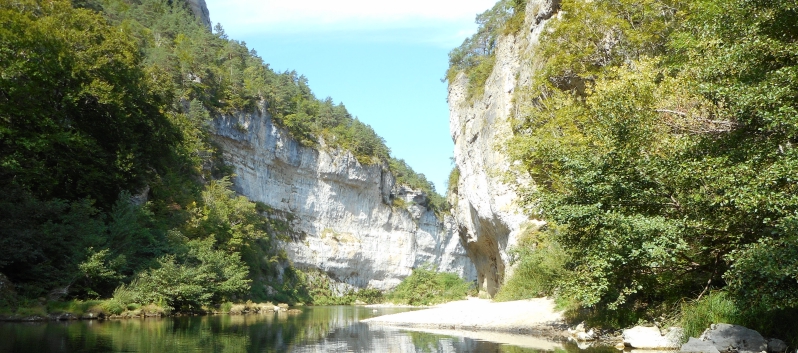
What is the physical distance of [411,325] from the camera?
24266 millimetres

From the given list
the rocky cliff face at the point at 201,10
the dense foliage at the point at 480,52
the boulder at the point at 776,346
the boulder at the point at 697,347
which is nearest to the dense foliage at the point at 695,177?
the boulder at the point at 776,346

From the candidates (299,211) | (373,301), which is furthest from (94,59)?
(373,301)

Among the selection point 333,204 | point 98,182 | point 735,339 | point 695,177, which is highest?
point 333,204

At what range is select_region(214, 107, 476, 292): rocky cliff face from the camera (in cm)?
6569

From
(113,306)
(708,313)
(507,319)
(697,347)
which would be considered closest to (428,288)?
(113,306)

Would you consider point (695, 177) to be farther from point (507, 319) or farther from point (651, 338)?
point (507, 319)

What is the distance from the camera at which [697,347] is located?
11.0 meters

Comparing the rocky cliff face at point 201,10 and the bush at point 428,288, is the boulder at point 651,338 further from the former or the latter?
the rocky cliff face at point 201,10

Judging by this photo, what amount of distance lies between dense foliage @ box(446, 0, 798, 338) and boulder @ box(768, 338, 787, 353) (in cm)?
49

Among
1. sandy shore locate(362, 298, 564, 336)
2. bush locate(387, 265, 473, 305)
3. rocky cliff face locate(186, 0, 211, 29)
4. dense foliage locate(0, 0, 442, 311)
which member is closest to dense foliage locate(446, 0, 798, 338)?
sandy shore locate(362, 298, 564, 336)

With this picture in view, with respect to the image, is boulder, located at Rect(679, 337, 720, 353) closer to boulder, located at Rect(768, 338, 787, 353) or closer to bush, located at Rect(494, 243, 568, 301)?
boulder, located at Rect(768, 338, 787, 353)

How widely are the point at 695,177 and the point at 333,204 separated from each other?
226ft

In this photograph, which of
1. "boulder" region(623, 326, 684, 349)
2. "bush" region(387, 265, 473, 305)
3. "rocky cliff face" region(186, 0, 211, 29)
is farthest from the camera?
"rocky cliff face" region(186, 0, 211, 29)

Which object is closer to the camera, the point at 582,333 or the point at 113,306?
the point at 582,333
